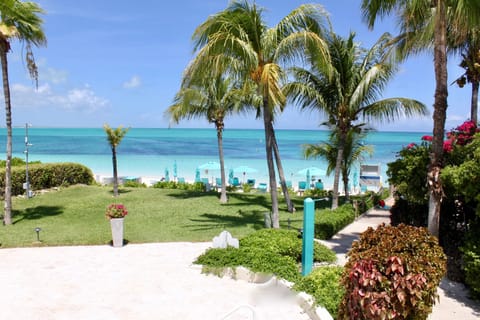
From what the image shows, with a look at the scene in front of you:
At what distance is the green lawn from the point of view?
1098cm

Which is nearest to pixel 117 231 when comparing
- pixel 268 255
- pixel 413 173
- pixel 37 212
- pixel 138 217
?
pixel 138 217

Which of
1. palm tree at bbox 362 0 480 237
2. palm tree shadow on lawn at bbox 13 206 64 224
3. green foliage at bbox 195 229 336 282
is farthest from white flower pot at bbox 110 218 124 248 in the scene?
palm tree at bbox 362 0 480 237

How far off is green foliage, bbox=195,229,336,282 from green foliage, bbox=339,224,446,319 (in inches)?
95.9

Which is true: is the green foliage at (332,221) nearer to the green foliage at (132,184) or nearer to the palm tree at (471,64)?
the palm tree at (471,64)

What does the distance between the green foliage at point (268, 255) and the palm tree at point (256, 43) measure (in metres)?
2.20

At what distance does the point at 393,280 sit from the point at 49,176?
727 inches

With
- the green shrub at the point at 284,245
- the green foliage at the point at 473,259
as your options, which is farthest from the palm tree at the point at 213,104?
the green foliage at the point at 473,259

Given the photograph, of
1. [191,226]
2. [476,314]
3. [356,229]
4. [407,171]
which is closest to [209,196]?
[191,226]

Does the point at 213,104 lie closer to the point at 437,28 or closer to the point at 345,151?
the point at 345,151

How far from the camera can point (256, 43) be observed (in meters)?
10.1

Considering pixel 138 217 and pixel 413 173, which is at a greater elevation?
pixel 413 173

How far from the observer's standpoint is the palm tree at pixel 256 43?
9.31 m

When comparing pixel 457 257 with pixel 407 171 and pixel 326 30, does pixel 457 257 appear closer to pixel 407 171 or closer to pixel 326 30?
pixel 407 171

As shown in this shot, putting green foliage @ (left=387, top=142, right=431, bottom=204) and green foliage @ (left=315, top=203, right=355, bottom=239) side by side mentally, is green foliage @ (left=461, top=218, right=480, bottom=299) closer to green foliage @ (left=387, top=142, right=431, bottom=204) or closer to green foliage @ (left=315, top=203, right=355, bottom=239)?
green foliage @ (left=387, top=142, right=431, bottom=204)
